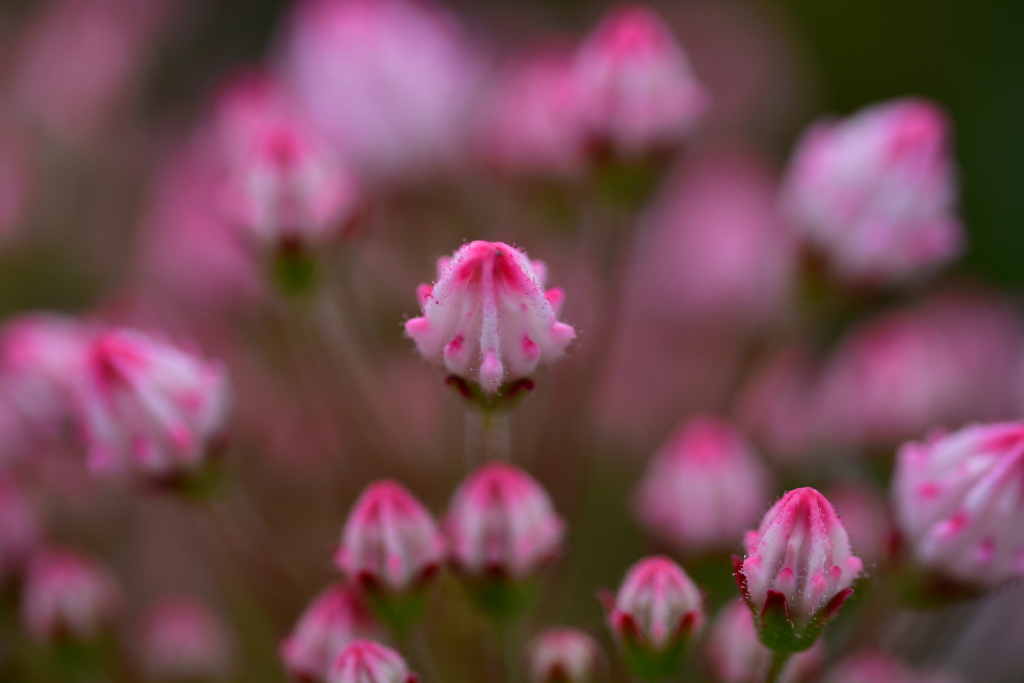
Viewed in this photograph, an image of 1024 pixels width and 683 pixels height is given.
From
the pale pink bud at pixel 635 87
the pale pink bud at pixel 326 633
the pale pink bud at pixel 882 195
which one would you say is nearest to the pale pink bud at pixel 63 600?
the pale pink bud at pixel 326 633

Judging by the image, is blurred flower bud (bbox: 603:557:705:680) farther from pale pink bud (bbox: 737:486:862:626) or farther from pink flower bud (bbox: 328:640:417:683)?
pink flower bud (bbox: 328:640:417:683)

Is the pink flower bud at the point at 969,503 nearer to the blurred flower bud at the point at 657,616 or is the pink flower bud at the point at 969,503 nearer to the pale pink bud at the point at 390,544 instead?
the blurred flower bud at the point at 657,616

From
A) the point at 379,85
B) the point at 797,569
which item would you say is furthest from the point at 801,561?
the point at 379,85

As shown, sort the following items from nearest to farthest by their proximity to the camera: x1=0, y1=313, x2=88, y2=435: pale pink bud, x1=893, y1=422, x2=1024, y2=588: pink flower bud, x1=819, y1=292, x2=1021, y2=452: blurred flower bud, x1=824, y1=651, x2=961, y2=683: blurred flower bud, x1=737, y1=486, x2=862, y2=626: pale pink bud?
1. x1=737, y1=486, x2=862, y2=626: pale pink bud
2. x1=893, y1=422, x2=1024, y2=588: pink flower bud
3. x1=824, y1=651, x2=961, y2=683: blurred flower bud
4. x1=0, y1=313, x2=88, y2=435: pale pink bud
5. x1=819, y1=292, x2=1021, y2=452: blurred flower bud

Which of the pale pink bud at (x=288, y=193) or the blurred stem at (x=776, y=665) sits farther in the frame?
the pale pink bud at (x=288, y=193)

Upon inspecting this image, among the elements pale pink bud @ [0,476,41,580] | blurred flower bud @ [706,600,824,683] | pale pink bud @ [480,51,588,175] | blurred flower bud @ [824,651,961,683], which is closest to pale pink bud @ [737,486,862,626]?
blurred flower bud @ [706,600,824,683]

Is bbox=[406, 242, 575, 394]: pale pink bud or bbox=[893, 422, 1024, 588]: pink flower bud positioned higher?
bbox=[406, 242, 575, 394]: pale pink bud

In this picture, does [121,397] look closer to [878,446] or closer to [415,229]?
[415,229]
